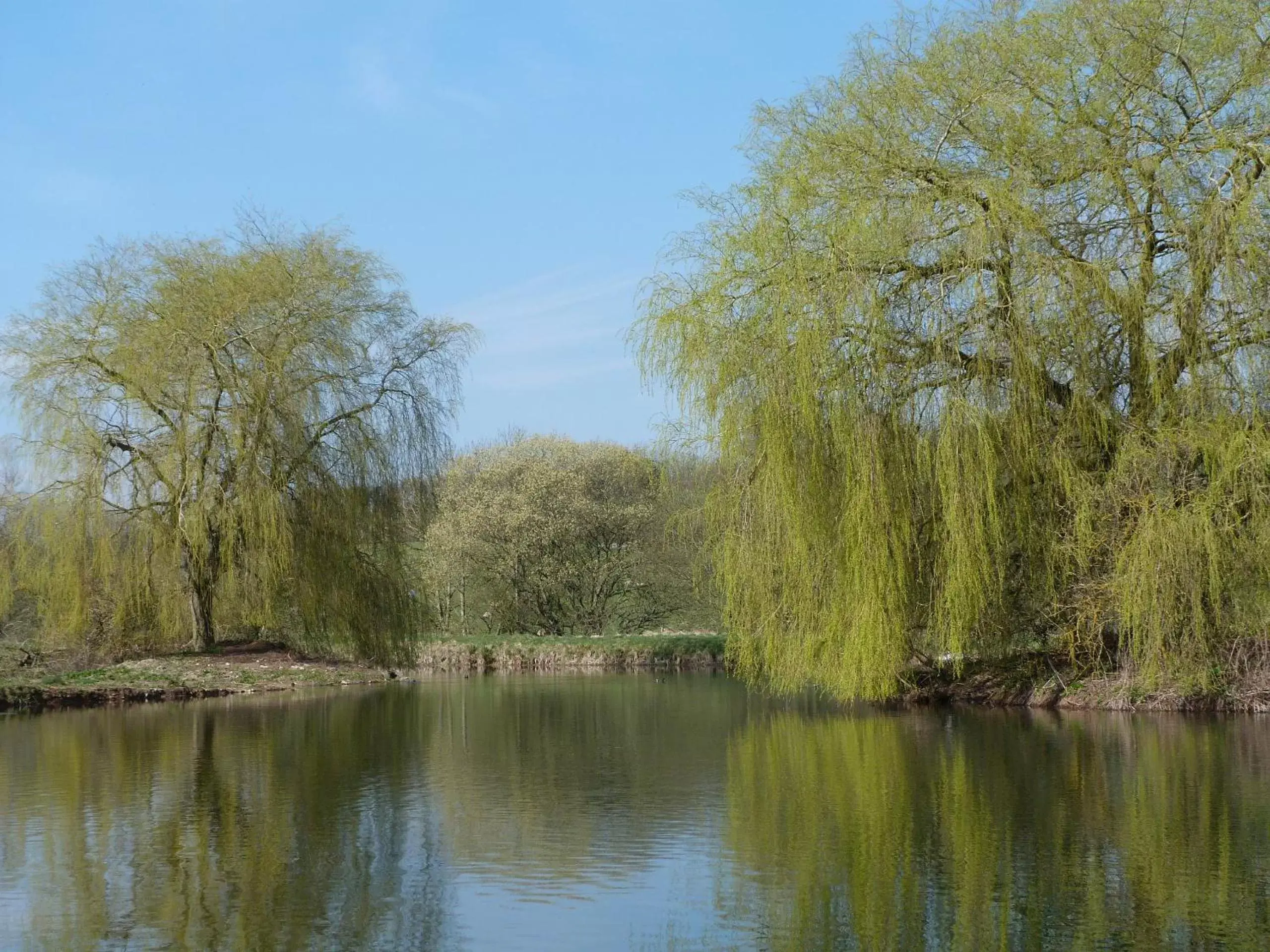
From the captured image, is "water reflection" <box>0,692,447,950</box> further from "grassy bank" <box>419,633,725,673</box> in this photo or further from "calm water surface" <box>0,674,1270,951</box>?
"grassy bank" <box>419,633,725,673</box>

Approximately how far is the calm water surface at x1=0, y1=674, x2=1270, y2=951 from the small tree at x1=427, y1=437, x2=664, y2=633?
24561 mm

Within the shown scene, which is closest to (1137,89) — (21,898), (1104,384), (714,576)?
(1104,384)

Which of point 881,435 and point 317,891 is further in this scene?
point 881,435

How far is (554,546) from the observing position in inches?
1625

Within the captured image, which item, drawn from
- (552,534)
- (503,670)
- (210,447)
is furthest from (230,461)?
(552,534)

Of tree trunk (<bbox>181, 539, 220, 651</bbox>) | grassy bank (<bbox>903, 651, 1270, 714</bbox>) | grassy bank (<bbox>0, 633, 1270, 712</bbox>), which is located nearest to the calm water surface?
grassy bank (<bbox>903, 651, 1270, 714</bbox>)

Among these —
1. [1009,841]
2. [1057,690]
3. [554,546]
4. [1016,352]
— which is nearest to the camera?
[1009,841]

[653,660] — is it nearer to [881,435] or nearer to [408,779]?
[881,435]

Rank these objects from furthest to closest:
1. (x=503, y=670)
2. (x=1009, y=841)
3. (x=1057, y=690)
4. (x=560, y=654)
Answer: (x=560, y=654), (x=503, y=670), (x=1057, y=690), (x=1009, y=841)

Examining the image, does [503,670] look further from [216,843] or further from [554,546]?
[216,843]

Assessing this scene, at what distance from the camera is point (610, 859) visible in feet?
25.4

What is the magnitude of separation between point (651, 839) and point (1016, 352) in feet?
29.2

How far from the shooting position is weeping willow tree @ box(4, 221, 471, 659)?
22.6 metres

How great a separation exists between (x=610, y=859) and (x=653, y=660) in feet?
85.6
